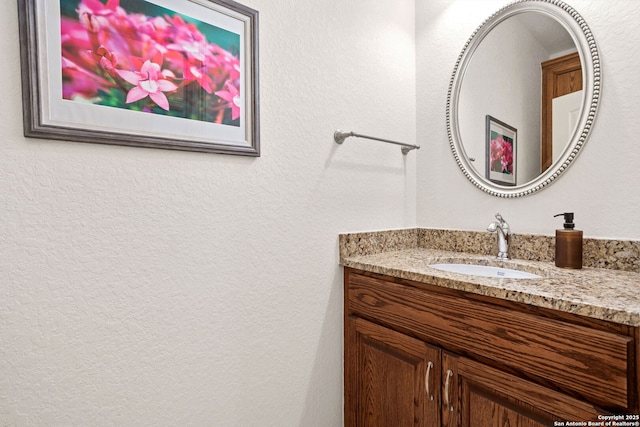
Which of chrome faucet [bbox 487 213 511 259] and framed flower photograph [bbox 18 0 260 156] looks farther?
chrome faucet [bbox 487 213 511 259]

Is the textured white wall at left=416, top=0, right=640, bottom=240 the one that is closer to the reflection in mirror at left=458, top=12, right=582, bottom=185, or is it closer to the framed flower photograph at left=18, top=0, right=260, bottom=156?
the reflection in mirror at left=458, top=12, right=582, bottom=185

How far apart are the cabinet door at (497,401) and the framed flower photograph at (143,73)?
3.13 feet

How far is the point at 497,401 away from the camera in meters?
0.91

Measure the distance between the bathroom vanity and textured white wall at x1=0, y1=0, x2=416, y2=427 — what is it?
0.17 metres

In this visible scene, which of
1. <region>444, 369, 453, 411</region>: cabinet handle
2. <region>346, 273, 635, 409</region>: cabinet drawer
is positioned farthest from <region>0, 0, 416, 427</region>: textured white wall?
<region>444, 369, 453, 411</region>: cabinet handle

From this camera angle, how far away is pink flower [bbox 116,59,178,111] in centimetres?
91

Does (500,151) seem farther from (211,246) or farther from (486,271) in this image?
(211,246)

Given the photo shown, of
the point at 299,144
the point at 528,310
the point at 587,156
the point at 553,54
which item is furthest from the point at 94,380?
the point at 553,54

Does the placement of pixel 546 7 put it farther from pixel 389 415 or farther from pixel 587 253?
pixel 389 415

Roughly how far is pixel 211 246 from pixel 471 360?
0.84 m

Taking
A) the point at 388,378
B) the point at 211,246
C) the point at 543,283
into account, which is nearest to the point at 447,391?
the point at 388,378

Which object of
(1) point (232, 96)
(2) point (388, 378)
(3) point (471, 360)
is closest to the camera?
(3) point (471, 360)

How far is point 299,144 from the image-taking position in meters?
1.26

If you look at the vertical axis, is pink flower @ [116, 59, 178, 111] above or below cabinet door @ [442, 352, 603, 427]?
above
